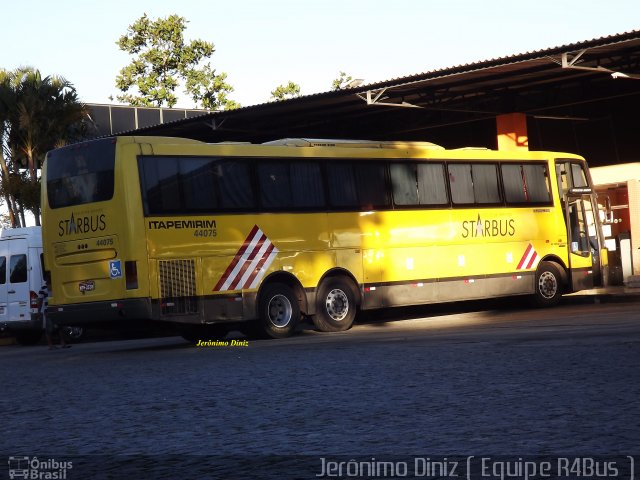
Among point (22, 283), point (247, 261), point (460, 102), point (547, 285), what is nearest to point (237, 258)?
point (247, 261)

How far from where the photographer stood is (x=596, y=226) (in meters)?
28.6

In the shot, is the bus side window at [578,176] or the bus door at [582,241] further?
the bus side window at [578,176]

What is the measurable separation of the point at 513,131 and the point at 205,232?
18063 millimetres

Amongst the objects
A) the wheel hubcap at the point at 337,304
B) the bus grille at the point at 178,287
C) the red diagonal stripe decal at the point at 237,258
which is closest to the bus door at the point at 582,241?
the wheel hubcap at the point at 337,304

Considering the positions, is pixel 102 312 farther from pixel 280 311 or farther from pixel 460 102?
pixel 460 102

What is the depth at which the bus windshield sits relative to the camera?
19875mm

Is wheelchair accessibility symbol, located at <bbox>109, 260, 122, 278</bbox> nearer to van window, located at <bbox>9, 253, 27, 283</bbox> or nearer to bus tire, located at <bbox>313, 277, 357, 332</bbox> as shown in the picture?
bus tire, located at <bbox>313, 277, 357, 332</bbox>

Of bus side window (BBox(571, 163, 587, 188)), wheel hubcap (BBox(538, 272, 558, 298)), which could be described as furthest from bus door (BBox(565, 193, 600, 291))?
wheel hubcap (BBox(538, 272, 558, 298))

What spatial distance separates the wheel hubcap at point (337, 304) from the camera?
22.6 metres

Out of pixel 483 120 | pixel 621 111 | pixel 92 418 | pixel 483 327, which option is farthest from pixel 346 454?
pixel 483 120

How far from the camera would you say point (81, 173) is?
2033 centimetres

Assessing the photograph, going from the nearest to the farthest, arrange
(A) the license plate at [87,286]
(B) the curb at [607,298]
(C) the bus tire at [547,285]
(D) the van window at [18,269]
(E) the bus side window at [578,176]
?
(A) the license plate at [87,286], (C) the bus tire at [547,285], (B) the curb at [607,298], (E) the bus side window at [578,176], (D) the van window at [18,269]

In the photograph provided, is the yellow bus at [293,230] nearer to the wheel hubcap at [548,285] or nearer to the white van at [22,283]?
Result: the wheel hubcap at [548,285]

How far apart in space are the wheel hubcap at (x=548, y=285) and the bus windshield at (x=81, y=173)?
11.4 meters
